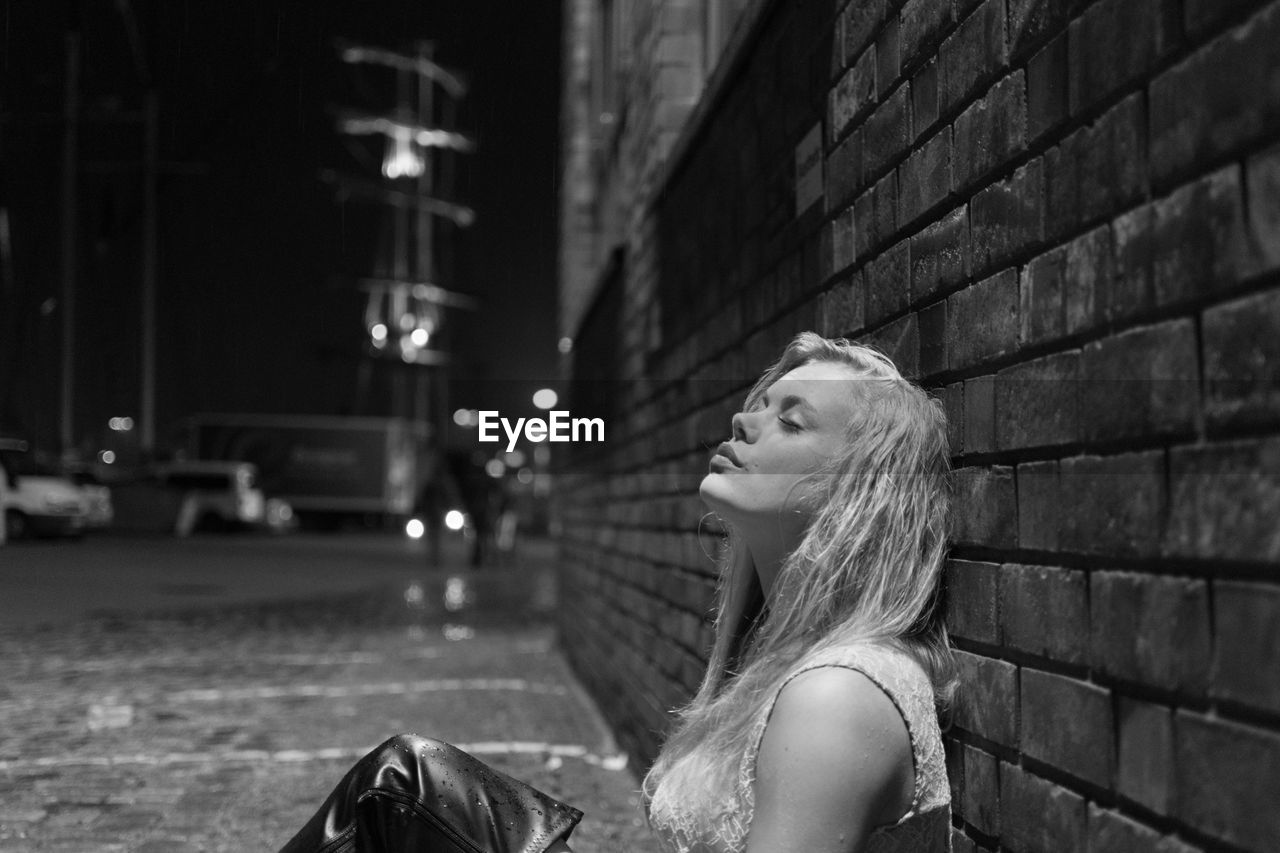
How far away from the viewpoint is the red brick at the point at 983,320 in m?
1.78

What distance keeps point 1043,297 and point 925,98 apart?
0.59 meters

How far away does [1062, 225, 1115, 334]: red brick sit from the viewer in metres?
1.49

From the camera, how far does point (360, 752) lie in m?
5.27

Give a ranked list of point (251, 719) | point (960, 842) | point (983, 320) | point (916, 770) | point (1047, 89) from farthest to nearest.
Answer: point (251, 719), point (960, 842), point (983, 320), point (916, 770), point (1047, 89)

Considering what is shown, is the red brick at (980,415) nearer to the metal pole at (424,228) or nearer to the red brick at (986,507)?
the red brick at (986,507)

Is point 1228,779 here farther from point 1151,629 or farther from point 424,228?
point 424,228

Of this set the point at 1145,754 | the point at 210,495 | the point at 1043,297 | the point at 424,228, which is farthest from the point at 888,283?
the point at 424,228

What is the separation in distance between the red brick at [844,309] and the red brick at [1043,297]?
0.79m

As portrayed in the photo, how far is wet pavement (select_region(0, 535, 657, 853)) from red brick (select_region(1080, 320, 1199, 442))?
2.73m

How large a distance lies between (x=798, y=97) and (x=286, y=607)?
10.0 meters

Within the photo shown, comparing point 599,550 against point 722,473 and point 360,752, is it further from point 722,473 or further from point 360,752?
point 722,473

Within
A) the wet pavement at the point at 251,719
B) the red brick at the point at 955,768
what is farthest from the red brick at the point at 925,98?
the wet pavement at the point at 251,719

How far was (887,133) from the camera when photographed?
7.69 feet

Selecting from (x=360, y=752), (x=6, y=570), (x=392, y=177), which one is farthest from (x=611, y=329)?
(x=392, y=177)
